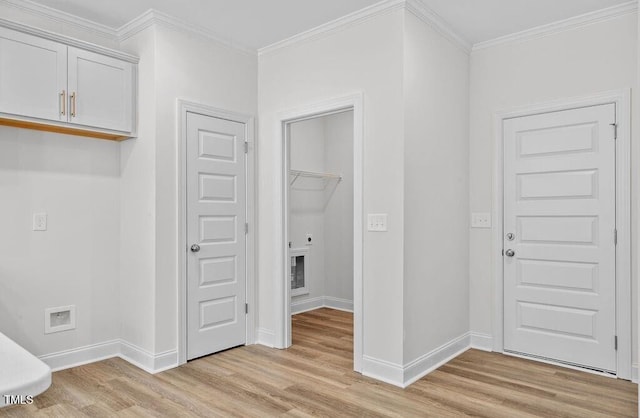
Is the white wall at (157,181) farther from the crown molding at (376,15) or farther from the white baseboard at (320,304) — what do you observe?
the white baseboard at (320,304)

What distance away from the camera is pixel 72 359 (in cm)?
330

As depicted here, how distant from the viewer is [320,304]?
546cm

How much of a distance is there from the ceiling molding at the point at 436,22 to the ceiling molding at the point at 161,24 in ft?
5.09


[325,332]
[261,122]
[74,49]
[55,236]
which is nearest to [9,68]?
[74,49]

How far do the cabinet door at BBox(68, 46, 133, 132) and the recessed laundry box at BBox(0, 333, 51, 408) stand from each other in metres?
2.37

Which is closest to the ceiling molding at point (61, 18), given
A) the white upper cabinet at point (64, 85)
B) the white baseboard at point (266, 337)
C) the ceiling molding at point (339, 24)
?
the white upper cabinet at point (64, 85)

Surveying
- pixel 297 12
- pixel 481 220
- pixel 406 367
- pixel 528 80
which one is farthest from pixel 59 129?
pixel 528 80

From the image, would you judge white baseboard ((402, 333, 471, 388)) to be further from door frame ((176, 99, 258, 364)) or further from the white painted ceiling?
the white painted ceiling

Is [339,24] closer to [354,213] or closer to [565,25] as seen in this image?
[354,213]

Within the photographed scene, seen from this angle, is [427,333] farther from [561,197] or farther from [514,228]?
[561,197]

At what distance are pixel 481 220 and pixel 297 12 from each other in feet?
7.38

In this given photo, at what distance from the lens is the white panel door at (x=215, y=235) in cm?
346

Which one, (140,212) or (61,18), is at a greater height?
(61,18)

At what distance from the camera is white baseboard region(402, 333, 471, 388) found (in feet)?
9.94
